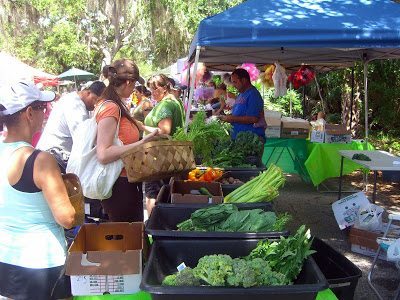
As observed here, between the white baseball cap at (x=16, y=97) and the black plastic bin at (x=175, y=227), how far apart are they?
2.71 feet

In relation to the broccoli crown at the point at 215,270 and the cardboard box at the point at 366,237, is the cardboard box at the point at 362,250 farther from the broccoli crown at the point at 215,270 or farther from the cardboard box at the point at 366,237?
the broccoli crown at the point at 215,270

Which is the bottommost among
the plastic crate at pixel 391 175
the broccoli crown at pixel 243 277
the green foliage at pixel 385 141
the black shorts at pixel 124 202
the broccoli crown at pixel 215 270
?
the green foliage at pixel 385 141

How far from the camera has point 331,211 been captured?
21.7ft

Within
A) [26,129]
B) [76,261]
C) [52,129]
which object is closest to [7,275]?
[76,261]

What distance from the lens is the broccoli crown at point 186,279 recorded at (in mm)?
1724

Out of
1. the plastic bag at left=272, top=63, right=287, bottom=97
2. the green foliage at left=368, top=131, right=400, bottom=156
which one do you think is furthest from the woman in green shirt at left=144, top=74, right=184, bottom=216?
the green foliage at left=368, top=131, right=400, bottom=156

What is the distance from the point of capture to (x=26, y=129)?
2.06 meters

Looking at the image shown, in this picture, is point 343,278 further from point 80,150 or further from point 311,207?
point 311,207

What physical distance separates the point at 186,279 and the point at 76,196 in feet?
2.31

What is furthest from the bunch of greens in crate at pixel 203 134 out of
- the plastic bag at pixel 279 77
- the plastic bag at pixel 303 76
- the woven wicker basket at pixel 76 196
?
the plastic bag at pixel 303 76

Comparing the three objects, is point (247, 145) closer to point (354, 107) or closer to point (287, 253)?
point (287, 253)

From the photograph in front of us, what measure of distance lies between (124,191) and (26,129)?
3.81ft

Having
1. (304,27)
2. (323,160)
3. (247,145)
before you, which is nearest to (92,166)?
(247,145)

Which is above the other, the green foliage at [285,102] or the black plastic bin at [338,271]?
the black plastic bin at [338,271]
